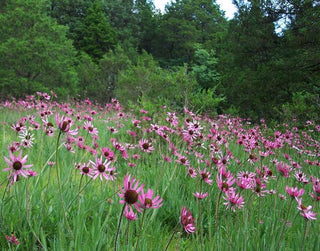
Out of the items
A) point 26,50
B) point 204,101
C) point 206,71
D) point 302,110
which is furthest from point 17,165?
point 206,71

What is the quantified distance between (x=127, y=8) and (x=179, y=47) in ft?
22.0

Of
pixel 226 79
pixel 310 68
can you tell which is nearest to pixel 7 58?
pixel 226 79

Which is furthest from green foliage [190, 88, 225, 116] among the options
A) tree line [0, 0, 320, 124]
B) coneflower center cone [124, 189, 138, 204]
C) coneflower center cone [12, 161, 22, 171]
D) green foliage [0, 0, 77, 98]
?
green foliage [0, 0, 77, 98]

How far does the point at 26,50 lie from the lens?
33.3 feet

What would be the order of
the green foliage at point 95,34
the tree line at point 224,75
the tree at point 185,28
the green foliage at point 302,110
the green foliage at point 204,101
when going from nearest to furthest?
the green foliage at point 204,101 < the green foliage at point 302,110 < the tree line at point 224,75 < the green foliage at point 95,34 < the tree at point 185,28

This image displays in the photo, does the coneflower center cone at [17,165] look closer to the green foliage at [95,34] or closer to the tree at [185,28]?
the green foliage at [95,34]

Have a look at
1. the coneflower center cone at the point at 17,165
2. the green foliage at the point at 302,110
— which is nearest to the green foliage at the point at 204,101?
the green foliage at the point at 302,110

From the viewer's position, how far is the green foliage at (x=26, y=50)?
10180 mm

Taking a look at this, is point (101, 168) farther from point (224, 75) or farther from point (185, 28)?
point (185, 28)

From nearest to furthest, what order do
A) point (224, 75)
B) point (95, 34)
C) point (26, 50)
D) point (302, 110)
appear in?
point (302, 110), point (26, 50), point (224, 75), point (95, 34)

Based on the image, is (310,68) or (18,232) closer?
(18,232)

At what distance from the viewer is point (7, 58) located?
10383 mm

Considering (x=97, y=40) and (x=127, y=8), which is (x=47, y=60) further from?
(x=127, y=8)

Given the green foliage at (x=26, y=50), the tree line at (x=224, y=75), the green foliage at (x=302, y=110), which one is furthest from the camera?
the green foliage at (x=26, y=50)
